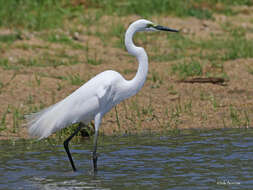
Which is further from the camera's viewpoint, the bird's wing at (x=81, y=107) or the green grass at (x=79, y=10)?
the green grass at (x=79, y=10)

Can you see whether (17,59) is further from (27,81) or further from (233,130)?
(233,130)

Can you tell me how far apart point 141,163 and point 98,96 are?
2.85 feet

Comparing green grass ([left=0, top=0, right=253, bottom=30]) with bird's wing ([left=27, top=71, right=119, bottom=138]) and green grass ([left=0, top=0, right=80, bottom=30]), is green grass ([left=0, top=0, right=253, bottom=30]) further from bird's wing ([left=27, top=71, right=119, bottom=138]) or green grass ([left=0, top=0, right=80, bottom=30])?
bird's wing ([left=27, top=71, right=119, bottom=138])

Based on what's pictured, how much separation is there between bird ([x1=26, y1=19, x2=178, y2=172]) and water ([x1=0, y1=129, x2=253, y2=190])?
321 millimetres

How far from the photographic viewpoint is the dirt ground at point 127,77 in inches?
324

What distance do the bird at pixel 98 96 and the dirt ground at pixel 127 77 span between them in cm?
137

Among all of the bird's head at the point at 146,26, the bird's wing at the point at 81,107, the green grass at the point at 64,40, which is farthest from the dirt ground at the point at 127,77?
the bird's head at the point at 146,26

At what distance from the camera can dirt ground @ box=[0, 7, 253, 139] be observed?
8227 mm

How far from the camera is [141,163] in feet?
21.2

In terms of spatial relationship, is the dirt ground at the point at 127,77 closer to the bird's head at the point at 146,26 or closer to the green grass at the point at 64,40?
the green grass at the point at 64,40

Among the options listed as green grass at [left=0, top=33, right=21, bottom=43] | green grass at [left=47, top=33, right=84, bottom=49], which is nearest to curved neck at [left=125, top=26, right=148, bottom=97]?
green grass at [left=47, top=33, right=84, bottom=49]

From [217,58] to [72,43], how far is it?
9.20 feet

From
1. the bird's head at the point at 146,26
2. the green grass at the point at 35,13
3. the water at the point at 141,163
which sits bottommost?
the water at the point at 141,163

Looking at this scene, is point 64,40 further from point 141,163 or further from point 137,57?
point 141,163
